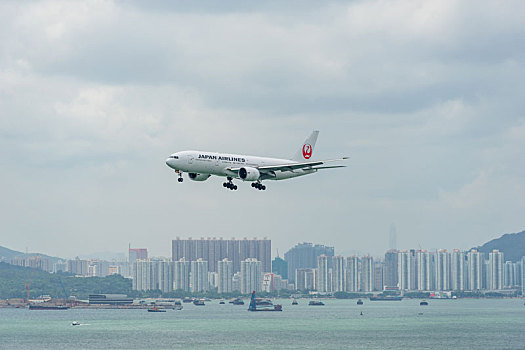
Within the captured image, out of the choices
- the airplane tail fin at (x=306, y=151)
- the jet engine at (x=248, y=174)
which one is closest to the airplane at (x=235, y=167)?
the jet engine at (x=248, y=174)

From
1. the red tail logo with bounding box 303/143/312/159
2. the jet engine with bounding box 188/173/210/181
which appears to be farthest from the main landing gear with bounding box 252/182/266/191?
the red tail logo with bounding box 303/143/312/159

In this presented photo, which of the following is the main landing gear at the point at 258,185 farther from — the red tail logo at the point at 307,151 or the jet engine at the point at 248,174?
the red tail logo at the point at 307,151

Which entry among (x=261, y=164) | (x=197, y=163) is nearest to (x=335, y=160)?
(x=261, y=164)

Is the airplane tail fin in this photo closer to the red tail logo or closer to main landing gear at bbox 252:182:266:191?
the red tail logo

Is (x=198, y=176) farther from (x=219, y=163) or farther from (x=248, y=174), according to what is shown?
(x=248, y=174)

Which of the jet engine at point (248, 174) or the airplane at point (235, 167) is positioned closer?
the airplane at point (235, 167)

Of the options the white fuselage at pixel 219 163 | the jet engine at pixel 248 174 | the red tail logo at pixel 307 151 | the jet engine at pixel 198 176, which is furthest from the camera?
the red tail logo at pixel 307 151

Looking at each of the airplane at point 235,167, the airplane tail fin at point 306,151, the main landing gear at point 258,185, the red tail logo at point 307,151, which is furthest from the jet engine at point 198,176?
the red tail logo at point 307,151

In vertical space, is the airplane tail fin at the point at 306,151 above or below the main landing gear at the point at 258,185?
above

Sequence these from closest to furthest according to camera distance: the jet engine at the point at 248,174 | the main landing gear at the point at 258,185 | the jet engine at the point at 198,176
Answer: the jet engine at the point at 198,176, the jet engine at the point at 248,174, the main landing gear at the point at 258,185
